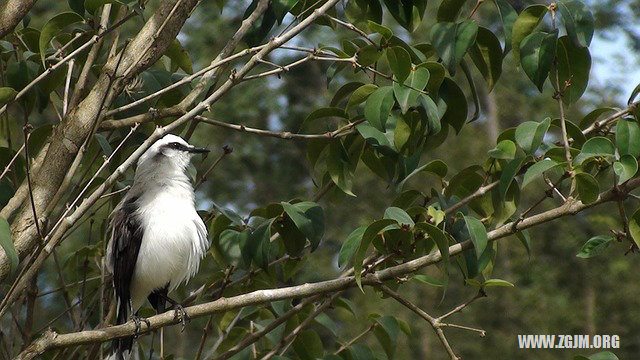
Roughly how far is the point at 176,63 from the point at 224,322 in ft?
2.67

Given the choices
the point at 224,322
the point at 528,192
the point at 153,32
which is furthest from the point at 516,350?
the point at 153,32

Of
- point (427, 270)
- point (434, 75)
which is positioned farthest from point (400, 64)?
point (427, 270)

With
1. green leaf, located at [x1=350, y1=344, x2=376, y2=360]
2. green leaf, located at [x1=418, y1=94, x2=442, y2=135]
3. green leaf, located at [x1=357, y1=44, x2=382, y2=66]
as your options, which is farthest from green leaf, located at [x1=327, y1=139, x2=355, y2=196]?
green leaf, located at [x1=350, y1=344, x2=376, y2=360]

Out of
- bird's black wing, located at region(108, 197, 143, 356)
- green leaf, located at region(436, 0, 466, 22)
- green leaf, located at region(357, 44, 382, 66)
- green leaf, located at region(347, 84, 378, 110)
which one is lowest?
bird's black wing, located at region(108, 197, 143, 356)

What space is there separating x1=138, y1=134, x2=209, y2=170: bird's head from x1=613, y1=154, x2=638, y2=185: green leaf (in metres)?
1.59

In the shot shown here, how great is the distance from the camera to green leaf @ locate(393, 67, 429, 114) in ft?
7.60

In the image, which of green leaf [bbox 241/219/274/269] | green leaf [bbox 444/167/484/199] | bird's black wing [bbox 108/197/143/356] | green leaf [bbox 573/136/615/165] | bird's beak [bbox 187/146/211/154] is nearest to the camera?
green leaf [bbox 573/136/615/165]

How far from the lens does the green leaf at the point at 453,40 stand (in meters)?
2.46

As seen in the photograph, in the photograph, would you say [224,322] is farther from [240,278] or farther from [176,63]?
[176,63]

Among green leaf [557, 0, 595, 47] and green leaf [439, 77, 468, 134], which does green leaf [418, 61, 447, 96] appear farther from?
green leaf [557, 0, 595, 47]

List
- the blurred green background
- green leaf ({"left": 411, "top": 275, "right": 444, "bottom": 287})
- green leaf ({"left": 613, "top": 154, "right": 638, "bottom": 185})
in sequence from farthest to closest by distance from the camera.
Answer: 1. the blurred green background
2. green leaf ({"left": 411, "top": 275, "right": 444, "bottom": 287})
3. green leaf ({"left": 613, "top": 154, "right": 638, "bottom": 185})

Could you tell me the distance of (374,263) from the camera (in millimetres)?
2451

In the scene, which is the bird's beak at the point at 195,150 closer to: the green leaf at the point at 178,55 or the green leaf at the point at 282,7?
the green leaf at the point at 178,55

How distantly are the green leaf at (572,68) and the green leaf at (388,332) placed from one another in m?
0.78
